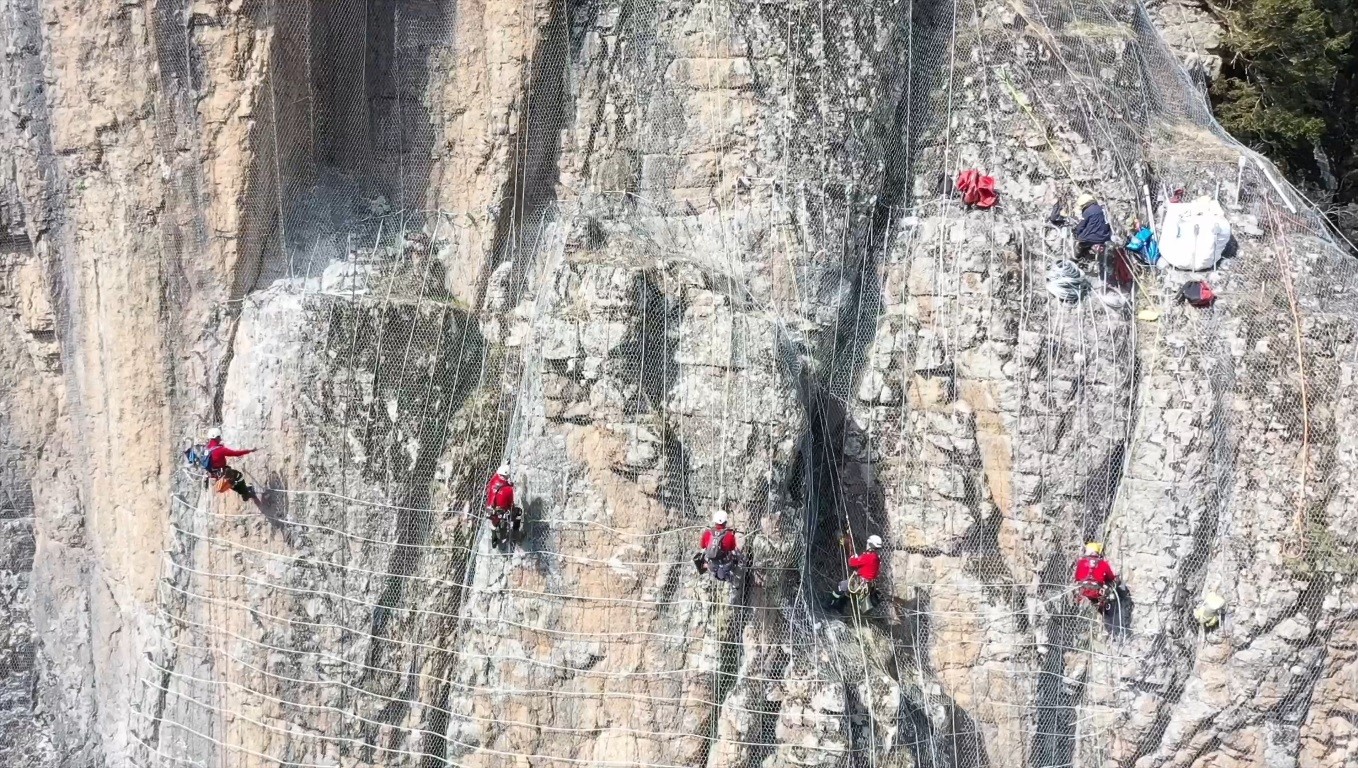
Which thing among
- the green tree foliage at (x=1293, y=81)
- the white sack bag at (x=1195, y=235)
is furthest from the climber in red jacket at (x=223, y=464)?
the green tree foliage at (x=1293, y=81)

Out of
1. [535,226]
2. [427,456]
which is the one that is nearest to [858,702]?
[427,456]

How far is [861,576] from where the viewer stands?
302 inches

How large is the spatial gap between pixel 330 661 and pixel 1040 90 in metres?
6.56

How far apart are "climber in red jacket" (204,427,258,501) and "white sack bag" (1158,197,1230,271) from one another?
666 centimetres

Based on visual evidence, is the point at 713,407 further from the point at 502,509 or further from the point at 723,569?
the point at 502,509

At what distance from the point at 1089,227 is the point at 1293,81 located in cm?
338

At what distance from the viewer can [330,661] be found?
771 cm

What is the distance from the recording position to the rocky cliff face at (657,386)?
293 inches

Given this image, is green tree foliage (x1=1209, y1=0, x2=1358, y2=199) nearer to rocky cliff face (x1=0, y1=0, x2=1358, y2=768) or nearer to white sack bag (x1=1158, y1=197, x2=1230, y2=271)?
rocky cliff face (x1=0, y1=0, x2=1358, y2=768)

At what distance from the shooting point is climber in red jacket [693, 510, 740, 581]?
23.3 ft

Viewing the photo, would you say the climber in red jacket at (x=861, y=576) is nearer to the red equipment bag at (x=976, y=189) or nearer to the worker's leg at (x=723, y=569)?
the worker's leg at (x=723, y=569)

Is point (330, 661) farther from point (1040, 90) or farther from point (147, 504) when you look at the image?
point (1040, 90)

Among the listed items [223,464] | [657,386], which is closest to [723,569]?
[657,386]

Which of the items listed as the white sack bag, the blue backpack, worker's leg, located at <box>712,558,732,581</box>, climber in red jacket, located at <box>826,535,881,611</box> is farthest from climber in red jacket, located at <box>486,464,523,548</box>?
the white sack bag
